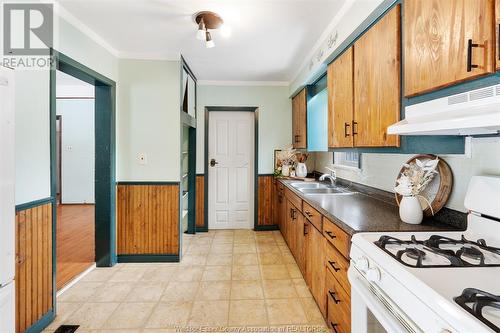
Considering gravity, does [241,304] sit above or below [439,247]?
below

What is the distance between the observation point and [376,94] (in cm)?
166

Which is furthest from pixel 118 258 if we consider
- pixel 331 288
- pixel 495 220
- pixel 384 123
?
pixel 495 220

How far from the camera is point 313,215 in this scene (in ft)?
7.03

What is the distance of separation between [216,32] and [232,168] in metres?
2.37

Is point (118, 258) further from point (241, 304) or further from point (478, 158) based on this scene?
point (478, 158)

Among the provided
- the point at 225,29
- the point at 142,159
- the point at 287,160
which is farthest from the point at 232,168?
the point at 225,29

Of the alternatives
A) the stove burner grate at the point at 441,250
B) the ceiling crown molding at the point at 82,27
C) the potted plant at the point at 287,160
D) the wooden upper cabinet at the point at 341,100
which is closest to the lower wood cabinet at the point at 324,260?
the stove burner grate at the point at 441,250

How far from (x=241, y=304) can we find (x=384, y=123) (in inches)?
72.9

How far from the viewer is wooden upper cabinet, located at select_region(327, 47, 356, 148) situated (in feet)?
6.66

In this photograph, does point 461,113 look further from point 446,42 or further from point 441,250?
point 441,250

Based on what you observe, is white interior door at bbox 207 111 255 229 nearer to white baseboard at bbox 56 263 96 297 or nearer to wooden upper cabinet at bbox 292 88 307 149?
wooden upper cabinet at bbox 292 88 307 149

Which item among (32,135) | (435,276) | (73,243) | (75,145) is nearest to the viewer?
(435,276)

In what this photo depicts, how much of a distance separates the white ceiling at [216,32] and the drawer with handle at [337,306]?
2114mm

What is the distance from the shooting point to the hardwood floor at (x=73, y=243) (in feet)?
9.21
